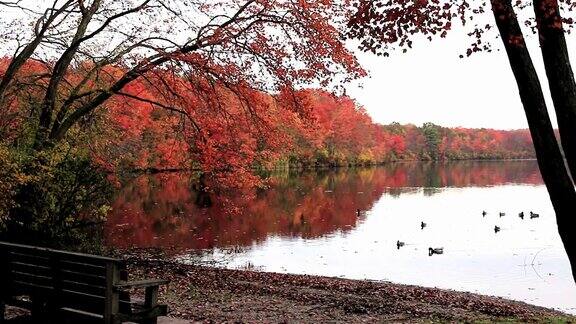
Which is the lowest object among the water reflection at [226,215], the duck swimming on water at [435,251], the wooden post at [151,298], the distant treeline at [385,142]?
the duck swimming on water at [435,251]

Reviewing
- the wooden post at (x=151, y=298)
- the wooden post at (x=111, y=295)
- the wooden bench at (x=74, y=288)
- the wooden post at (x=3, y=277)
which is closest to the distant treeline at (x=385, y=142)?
the wooden post at (x=3, y=277)

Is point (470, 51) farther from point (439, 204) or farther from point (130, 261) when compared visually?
point (439, 204)

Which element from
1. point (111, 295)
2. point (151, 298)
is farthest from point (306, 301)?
point (111, 295)

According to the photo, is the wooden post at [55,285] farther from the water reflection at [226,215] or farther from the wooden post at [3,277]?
the water reflection at [226,215]

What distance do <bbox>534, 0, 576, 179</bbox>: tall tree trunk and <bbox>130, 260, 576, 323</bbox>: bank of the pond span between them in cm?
559

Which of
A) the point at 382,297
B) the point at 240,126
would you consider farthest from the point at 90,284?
the point at 240,126

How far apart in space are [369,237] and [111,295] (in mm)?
25389

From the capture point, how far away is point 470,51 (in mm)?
8922

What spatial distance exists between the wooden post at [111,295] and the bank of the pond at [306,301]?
113 inches

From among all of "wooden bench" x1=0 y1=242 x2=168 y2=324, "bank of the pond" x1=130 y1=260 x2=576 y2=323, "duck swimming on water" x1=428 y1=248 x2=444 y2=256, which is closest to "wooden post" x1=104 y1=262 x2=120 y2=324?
"wooden bench" x1=0 y1=242 x2=168 y2=324

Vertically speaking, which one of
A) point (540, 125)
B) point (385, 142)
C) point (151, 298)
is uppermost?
point (385, 142)

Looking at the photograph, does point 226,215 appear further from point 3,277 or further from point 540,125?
point 540,125

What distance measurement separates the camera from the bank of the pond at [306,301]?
38.6 ft

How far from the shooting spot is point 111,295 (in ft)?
23.9
